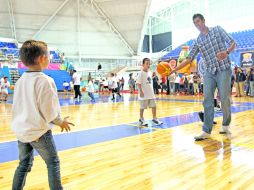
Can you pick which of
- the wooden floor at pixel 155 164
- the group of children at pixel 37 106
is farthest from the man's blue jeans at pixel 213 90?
the group of children at pixel 37 106

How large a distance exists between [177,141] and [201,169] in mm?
1356

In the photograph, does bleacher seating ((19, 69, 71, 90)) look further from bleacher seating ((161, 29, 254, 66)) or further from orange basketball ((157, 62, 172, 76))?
orange basketball ((157, 62, 172, 76))

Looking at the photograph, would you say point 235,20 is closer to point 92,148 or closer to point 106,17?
point 106,17

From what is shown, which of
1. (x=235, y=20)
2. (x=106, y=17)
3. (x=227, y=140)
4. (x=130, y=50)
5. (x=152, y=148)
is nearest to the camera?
(x=152, y=148)

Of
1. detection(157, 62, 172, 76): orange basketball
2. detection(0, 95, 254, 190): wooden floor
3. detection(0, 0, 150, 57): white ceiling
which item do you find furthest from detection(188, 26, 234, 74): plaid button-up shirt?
detection(0, 0, 150, 57): white ceiling

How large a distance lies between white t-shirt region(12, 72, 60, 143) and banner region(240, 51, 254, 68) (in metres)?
18.1

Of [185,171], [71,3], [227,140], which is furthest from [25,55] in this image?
[71,3]

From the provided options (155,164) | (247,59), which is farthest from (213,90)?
(247,59)

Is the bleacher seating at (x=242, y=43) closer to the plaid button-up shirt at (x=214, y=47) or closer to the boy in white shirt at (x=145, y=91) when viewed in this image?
the boy in white shirt at (x=145, y=91)

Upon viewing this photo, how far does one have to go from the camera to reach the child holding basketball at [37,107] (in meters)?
1.99

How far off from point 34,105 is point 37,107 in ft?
0.08

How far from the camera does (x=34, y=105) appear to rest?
201cm

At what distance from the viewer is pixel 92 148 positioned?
13.3ft

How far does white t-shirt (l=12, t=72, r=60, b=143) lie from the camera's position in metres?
1.98
